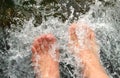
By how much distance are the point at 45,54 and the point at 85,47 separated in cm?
29

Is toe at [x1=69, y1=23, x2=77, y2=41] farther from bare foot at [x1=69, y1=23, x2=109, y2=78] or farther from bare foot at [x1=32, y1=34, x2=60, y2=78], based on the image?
bare foot at [x1=32, y1=34, x2=60, y2=78]

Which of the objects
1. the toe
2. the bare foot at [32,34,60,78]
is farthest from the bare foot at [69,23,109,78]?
the bare foot at [32,34,60,78]

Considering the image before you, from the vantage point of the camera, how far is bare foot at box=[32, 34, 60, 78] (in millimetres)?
2605

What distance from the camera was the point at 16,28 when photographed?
2.77 meters

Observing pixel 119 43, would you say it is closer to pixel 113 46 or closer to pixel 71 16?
pixel 113 46

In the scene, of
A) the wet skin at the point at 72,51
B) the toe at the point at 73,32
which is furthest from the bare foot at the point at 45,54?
the toe at the point at 73,32

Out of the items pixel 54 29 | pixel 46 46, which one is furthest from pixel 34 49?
pixel 54 29

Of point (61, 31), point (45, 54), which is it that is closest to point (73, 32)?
point (61, 31)

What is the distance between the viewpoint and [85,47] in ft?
8.80

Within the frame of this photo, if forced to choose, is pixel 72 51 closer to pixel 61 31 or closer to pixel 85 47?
pixel 85 47

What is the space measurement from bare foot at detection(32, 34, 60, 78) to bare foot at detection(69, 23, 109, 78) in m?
0.14

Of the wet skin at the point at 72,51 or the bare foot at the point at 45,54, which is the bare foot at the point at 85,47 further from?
the bare foot at the point at 45,54

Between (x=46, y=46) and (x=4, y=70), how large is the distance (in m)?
0.35

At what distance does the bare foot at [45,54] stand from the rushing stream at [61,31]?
3.0 inches
